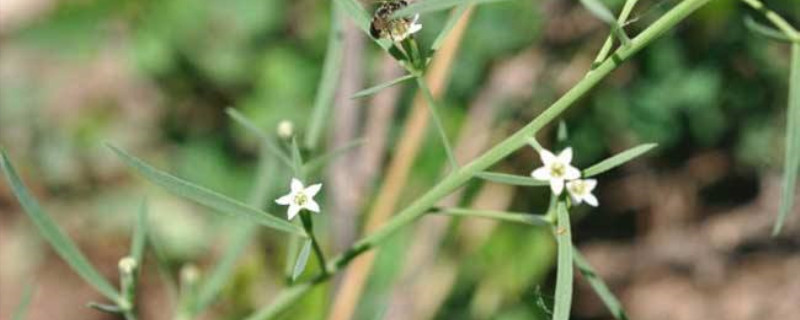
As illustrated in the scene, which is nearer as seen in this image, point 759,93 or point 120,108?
point 759,93

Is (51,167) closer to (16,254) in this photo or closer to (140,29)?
(16,254)

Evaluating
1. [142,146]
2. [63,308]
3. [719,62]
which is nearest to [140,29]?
[142,146]

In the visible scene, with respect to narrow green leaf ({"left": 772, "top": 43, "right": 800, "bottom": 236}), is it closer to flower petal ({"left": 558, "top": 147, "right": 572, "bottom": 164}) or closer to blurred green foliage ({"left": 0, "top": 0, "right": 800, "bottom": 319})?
flower petal ({"left": 558, "top": 147, "right": 572, "bottom": 164})

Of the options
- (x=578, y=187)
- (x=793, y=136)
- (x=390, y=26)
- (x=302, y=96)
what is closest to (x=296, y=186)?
(x=390, y=26)

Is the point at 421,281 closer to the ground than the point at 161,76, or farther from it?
closer to the ground

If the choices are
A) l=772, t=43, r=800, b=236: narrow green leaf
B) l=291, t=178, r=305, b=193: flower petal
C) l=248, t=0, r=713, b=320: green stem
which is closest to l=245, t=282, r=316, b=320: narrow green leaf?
l=248, t=0, r=713, b=320: green stem

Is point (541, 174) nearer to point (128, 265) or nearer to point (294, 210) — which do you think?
point (294, 210)
